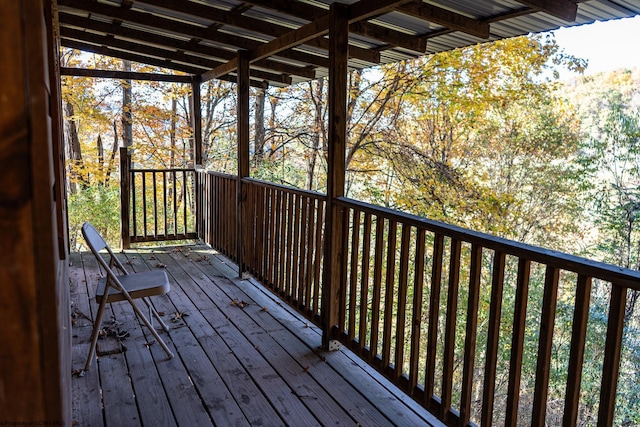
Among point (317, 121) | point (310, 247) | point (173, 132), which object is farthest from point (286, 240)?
point (173, 132)

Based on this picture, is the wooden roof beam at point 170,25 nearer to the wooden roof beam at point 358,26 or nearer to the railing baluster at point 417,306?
the wooden roof beam at point 358,26

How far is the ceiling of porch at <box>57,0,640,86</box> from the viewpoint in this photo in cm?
299

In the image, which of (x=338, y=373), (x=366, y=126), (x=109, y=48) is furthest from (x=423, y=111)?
(x=338, y=373)

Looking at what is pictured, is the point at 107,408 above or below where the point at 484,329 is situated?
above

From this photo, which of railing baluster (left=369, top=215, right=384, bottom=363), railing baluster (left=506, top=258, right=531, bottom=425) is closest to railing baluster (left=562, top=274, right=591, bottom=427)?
railing baluster (left=506, top=258, right=531, bottom=425)

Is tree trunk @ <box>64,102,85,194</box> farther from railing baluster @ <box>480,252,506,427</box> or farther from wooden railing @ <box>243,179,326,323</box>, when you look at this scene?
railing baluster @ <box>480,252,506,427</box>

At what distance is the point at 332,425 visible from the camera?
241cm

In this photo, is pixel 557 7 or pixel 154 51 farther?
pixel 154 51

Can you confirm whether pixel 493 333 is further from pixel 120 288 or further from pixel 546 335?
pixel 120 288

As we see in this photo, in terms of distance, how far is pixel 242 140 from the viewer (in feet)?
16.2

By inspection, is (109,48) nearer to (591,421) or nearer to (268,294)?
(268,294)

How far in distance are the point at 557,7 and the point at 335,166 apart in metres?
1.58

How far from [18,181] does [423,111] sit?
410 inches

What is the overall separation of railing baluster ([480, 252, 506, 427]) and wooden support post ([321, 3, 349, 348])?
133cm
